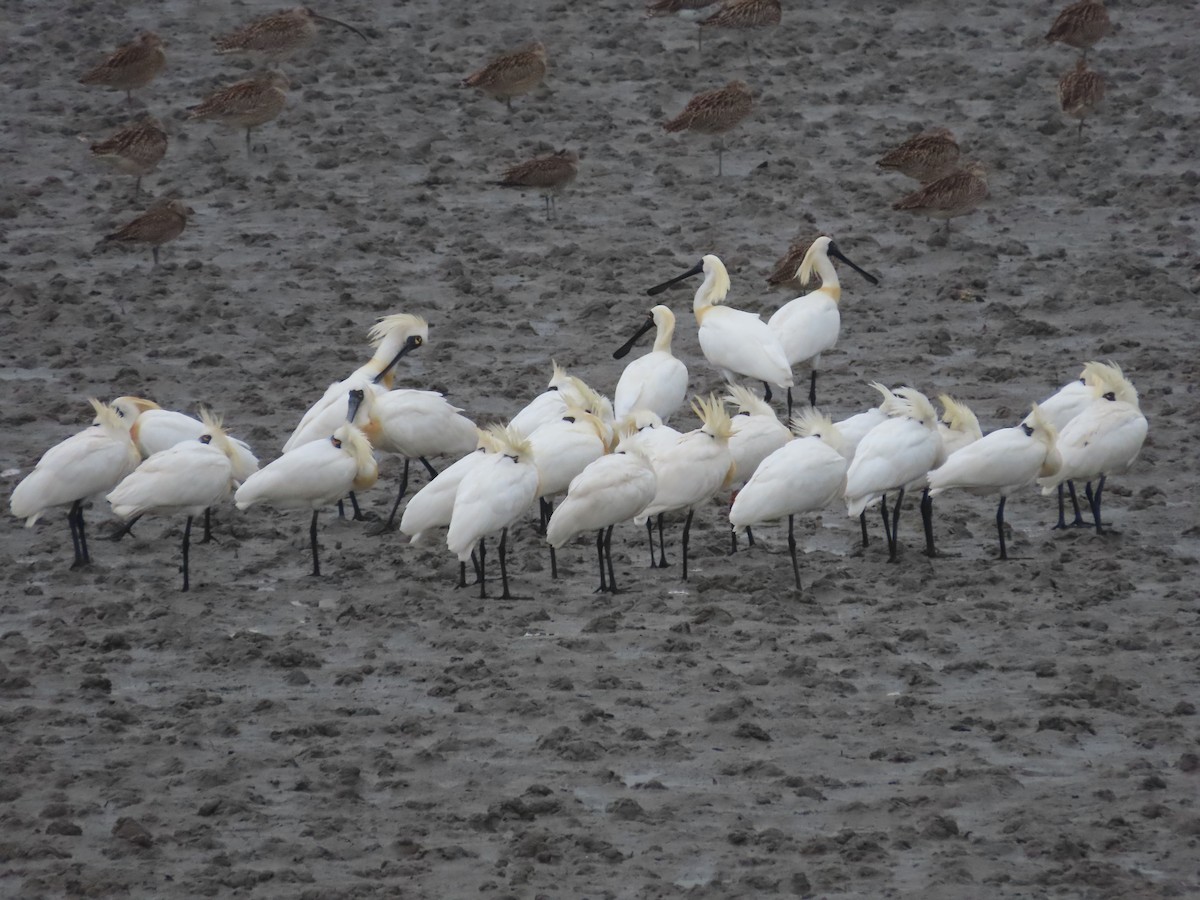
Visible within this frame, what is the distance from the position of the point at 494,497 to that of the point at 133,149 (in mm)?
7783

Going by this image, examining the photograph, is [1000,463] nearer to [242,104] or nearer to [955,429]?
[955,429]

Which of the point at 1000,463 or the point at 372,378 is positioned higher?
the point at 372,378

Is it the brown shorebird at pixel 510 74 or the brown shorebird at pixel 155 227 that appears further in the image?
the brown shorebird at pixel 510 74

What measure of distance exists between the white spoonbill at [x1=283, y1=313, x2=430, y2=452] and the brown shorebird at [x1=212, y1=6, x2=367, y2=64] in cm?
634

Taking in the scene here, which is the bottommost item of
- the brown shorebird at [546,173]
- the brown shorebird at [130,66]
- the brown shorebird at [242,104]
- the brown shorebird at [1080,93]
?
the brown shorebird at [546,173]

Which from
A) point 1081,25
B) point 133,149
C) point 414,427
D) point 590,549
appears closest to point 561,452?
point 590,549

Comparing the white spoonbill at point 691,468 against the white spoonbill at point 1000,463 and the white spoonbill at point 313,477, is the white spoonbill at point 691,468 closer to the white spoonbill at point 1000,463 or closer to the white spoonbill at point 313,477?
the white spoonbill at point 1000,463

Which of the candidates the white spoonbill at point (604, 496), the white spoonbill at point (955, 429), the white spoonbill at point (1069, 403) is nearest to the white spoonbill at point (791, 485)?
the white spoonbill at point (604, 496)

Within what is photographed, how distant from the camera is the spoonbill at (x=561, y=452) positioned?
10.2 metres

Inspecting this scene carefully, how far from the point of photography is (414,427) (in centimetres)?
1110

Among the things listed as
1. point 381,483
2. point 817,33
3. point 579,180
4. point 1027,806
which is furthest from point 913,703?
point 817,33

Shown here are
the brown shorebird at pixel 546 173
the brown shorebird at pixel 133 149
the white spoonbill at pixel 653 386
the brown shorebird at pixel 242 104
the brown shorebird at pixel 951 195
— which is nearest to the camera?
the white spoonbill at pixel 653 386

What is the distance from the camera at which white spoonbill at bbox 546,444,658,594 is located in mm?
9508

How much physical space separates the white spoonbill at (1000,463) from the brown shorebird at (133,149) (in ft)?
27.7
